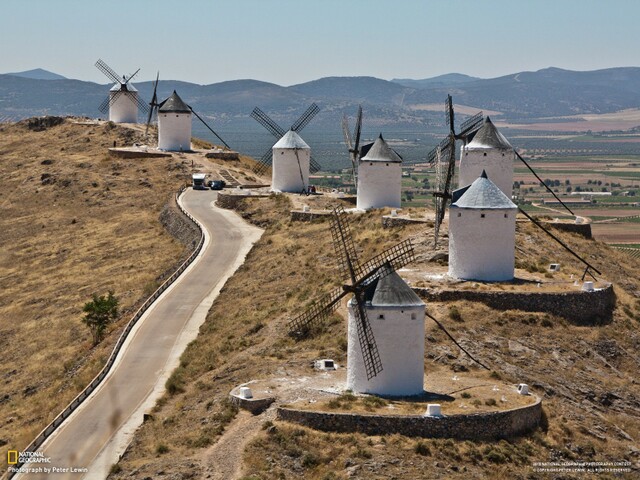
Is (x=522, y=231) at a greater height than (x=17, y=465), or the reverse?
(x=522, y=231)

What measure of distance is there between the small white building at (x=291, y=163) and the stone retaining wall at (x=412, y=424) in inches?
1451

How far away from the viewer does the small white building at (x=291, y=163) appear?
68625mm

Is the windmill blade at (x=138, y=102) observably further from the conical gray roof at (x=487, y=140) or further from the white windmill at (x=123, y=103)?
the conical gray roof at (x=487, y=140)

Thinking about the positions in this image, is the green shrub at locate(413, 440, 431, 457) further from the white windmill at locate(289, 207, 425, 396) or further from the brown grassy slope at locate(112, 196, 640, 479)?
the white windmill at locate(289, 207, 425, 396)

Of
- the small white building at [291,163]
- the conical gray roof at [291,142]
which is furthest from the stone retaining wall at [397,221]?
the small white building at [291,163]

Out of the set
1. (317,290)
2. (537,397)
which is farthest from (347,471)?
(317,290)

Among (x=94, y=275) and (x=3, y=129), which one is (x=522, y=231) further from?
(x=3, y=129)

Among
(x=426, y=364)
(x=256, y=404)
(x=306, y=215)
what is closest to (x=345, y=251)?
(x=426, y=364)

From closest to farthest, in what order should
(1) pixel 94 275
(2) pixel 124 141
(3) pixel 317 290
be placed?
(3) pixel 317 290, (1) pixel 94 275, (2) pixel 124 141

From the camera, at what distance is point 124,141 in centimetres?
9162

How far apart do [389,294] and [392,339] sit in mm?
1150

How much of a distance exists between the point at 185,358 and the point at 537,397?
41.7 feet

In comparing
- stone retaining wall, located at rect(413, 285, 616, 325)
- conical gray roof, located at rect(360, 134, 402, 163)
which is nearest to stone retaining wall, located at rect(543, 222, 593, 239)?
conical gray roof, located at rect(360, 134, 402, 163)

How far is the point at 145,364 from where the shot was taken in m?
43.2
